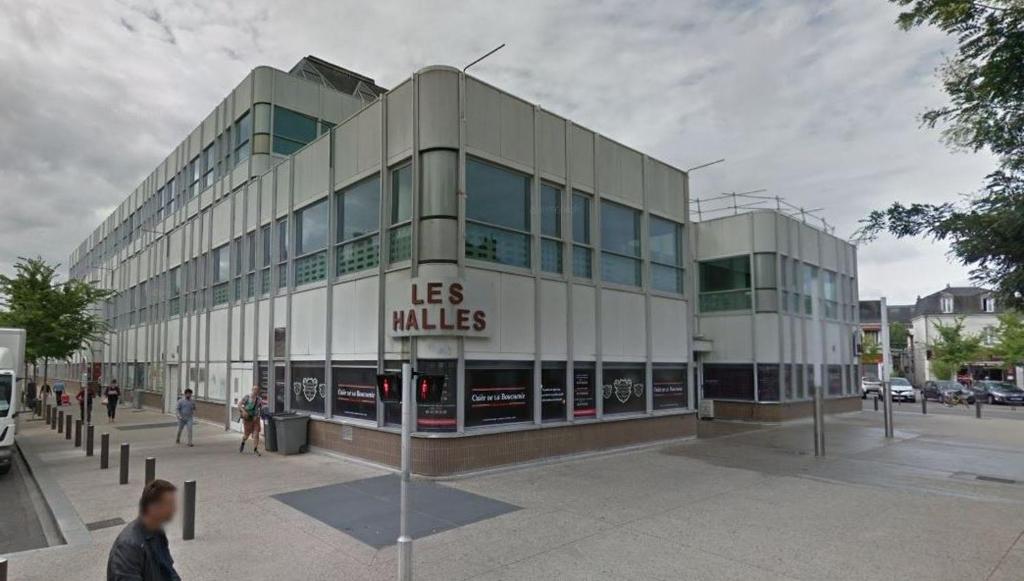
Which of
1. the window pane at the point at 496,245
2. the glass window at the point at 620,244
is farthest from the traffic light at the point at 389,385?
the glass window at the point at 620,244

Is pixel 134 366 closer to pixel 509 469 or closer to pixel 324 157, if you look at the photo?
pixel 324 157

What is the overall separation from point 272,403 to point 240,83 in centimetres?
1257

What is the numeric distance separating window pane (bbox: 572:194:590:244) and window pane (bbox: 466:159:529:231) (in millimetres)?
1588

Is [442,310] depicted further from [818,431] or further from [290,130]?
[290,130]

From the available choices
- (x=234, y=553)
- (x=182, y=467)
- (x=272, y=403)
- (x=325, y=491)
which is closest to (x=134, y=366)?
(x=272, y=403)

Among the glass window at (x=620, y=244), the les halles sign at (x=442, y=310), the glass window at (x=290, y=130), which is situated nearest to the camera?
the les halles sign at (x=442, y=310)

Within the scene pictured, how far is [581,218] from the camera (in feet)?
47.1

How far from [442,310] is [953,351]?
5452 cm

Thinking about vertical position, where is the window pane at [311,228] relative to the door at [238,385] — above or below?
above

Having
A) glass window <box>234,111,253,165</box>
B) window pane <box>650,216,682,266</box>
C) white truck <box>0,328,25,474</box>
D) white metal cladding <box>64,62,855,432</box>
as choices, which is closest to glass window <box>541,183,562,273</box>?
white metal cladding <box>64,62,855,432</box>

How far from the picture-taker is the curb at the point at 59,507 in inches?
301

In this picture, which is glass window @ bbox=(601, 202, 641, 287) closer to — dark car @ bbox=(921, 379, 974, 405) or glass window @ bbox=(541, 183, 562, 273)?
glass window @ bbox=(541, 183, 562, 273)

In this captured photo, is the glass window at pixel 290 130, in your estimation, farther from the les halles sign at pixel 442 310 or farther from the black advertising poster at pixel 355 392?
the les halles sign at pixel 442 310

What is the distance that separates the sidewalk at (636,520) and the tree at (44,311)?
633 inches
